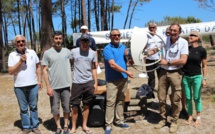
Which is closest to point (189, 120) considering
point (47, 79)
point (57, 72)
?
point (57, 72)

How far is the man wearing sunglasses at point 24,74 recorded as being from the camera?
4.00 metres

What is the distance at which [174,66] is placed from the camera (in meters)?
4.12

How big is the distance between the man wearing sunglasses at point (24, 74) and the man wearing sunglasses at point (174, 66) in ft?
6.96

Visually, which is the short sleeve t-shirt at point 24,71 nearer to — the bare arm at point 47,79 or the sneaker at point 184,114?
the bare arm at point 47,79

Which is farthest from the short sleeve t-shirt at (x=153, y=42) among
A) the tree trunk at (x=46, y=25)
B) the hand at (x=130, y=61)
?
the tree trunk at (x=46, y=25)

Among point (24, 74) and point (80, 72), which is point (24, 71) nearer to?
point (24, 74)

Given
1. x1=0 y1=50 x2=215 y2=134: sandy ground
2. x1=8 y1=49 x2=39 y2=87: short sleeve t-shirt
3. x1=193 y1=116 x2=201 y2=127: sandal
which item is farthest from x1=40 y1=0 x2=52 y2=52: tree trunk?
x1=193 y1=116 x2=201 y2=127: sandal

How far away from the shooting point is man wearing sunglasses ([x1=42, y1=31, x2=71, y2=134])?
4.00m

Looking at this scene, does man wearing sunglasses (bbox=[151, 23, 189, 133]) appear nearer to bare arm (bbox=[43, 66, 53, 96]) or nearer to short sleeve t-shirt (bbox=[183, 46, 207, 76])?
short sleeve t-shirt (bbox=[183, 46, 207, 76])

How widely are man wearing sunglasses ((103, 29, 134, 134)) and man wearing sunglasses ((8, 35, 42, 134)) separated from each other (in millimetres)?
1201

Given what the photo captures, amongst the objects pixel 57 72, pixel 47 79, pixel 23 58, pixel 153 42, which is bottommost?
pixel 47 79

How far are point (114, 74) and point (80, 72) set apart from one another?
1.85 feet

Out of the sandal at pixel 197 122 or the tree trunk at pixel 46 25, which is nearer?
the sandal at pixel 197 122

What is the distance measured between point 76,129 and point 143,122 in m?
1.27
